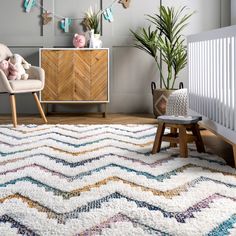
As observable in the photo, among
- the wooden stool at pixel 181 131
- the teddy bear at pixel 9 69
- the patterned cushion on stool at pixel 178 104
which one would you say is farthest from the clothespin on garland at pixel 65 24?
the wooden stool at pixel 181 131

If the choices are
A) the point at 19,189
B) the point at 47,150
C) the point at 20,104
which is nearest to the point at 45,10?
the point at 20,104

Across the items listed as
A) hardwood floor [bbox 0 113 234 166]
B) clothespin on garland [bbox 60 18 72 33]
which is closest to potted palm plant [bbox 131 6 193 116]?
hardwood floor [bbox 0 113 234 166]

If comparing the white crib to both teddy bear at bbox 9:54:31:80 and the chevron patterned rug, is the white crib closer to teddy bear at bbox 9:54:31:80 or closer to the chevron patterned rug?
the chevron patterned rug

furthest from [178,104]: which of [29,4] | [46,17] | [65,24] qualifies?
[29,4]

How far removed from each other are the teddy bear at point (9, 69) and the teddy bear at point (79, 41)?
0.70 meters

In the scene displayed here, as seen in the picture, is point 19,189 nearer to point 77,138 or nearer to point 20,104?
point 77,138

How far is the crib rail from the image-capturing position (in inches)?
65.1

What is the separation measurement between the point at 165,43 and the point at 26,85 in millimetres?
1304

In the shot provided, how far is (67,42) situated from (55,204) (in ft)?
9.22

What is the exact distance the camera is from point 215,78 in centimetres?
188

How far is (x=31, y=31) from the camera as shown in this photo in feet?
12.7

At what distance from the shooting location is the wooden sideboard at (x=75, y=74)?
3.58 meters

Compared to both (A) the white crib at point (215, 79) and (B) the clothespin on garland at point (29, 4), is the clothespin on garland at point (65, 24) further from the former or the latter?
(A) the white crib at point (215, 79)

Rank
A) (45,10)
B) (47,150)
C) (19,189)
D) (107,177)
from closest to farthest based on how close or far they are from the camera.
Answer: (19,189), (107,177), (47,150), (45,10)
